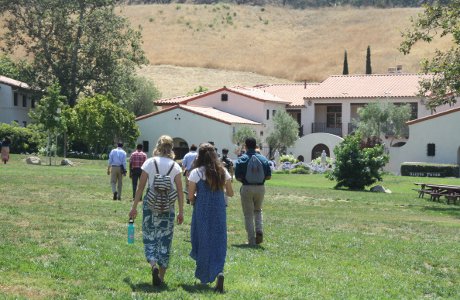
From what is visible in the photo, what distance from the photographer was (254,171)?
15906mm

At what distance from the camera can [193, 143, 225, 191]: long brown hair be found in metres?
11.6

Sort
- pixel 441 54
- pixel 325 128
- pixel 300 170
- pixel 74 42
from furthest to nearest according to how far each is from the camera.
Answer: pixel 325 128, pixel 74 42, pixel 300 170, pixel 441 54

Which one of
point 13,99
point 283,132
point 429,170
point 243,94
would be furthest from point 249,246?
point 13,99

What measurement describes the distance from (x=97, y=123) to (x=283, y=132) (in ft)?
46.9

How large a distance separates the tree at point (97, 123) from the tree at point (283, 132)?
11389 mm

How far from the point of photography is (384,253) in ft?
53.2

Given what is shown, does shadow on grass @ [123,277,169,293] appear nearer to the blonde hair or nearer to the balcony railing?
the blonde hair

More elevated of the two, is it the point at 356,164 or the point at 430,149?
the point at 430,149

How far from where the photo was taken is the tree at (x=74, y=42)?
234ft

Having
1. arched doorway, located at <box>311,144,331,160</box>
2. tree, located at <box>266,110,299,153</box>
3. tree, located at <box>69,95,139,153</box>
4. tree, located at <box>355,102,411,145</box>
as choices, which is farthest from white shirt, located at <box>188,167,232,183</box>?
arched doorway, located at <box>311,144,331,160</box>

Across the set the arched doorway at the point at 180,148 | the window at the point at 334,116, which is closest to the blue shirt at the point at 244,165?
the arched doorway at the point at 180,148

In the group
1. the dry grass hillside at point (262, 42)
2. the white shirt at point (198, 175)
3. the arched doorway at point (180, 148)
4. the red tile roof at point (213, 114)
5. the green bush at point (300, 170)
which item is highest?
the dry grass hillside at point (262, 42)

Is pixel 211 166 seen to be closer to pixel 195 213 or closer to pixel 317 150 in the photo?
pixel 195 213

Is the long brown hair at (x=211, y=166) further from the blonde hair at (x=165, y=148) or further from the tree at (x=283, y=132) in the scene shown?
the tree at (x=283, y=132)
